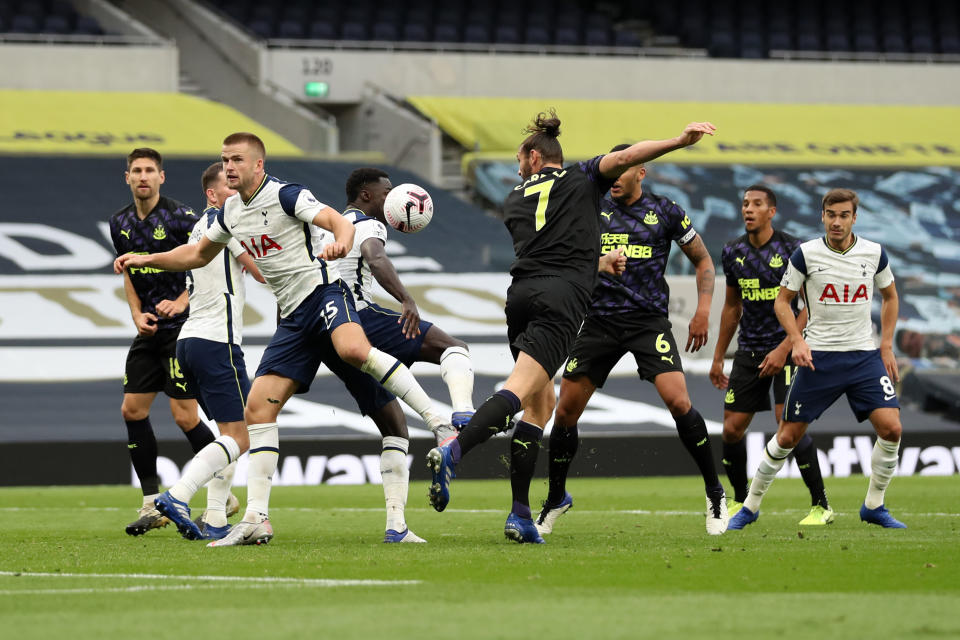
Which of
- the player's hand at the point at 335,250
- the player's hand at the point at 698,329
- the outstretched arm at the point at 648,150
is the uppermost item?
the outstretched arm at the point at 648,150

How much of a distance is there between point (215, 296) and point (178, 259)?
63cm

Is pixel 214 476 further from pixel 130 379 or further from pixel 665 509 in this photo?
pixel 665 509

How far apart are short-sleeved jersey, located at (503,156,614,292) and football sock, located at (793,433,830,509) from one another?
302 cm

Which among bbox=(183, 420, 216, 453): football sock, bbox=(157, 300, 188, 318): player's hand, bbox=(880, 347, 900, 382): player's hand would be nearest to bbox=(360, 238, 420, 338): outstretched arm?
bbox=(157, 300, 188, 318): player's hand

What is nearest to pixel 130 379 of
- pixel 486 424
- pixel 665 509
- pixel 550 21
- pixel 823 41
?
pixel 486 424

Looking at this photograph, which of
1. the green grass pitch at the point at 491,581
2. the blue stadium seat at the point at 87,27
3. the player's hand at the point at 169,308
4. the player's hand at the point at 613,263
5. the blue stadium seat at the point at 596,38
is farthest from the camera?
the blue stadium seat at the point at 596,38

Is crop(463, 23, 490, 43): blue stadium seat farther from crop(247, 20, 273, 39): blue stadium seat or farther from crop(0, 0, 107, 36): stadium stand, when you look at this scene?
crop(0, 0, 107, 36): stadium stand

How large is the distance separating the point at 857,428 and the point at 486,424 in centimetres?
1289

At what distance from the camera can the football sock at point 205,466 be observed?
8367mm

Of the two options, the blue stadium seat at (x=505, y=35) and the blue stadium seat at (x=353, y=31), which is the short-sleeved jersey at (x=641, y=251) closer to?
the blue stadium seat at (x=353, y=31)

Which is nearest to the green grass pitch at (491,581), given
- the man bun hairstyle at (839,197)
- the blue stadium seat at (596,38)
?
the man bun hairstyle at (839,197)

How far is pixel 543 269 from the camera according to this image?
8.18m

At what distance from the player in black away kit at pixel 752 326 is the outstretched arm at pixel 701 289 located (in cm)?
73

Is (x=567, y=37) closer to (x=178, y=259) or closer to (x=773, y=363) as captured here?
(x=773, y=363)
